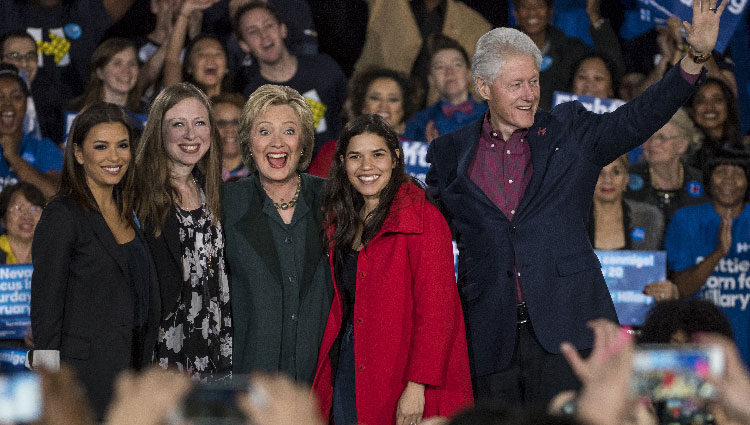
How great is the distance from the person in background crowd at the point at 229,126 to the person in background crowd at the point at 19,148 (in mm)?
977

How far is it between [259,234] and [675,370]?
207 cm

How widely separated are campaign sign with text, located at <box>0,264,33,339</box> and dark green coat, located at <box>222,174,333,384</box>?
2.47 meters

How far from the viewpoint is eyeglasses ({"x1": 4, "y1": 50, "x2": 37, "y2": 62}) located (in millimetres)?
6293

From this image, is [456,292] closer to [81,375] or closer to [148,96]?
[81,375]

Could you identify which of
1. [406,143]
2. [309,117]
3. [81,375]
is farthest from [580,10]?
[81,375]

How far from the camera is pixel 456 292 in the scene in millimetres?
3559

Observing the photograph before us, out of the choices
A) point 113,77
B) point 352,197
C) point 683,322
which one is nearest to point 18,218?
point 113,77

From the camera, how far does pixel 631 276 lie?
21.2 feet

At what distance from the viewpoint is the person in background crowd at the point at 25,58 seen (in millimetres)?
6273

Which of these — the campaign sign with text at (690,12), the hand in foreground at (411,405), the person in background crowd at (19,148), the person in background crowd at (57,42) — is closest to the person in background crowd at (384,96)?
the person in background crowd at (57,42)

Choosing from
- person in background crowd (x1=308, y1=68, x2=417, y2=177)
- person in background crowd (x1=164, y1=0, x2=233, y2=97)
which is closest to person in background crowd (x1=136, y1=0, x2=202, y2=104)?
person in background crowd (x1=164, y1=0, x2=233, y2=97)

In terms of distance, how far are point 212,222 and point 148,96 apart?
2.85 meters

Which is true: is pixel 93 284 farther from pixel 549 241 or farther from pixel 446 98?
pixel 446 98

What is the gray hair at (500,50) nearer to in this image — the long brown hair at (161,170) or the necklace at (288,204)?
the necklace at (288,204)
